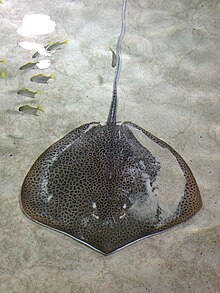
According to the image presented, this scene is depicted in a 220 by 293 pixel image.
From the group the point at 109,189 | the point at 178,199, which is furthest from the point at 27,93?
the point at 178,199

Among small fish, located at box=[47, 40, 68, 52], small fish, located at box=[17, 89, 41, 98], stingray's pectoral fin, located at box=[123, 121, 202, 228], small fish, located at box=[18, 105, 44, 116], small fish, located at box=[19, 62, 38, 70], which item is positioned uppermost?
small fish, located at box=[47, 40, 68, 52]

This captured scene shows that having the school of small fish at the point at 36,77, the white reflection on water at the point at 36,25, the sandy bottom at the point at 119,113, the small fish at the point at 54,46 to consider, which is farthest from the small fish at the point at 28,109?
the white reflection on water at the point at 36,25

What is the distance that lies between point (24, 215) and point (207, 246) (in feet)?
5.26

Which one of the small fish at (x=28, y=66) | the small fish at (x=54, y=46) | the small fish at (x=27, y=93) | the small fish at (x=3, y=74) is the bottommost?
the small fish at (x=27, y=93)

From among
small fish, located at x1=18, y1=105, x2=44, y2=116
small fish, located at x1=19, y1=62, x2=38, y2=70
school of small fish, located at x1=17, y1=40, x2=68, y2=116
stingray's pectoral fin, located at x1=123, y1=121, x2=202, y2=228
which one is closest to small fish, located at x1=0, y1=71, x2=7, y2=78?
school of small fish, located at x1=17, y1=40, x2=68, y2=116

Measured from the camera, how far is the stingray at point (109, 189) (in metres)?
2.50

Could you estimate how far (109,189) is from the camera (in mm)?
2582

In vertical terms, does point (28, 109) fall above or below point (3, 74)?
below

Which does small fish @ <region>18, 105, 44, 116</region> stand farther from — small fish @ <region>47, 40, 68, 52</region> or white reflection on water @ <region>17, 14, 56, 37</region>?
white reflection on water @ <region>17, 14, 56, 37</region>

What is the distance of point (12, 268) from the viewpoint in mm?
2617

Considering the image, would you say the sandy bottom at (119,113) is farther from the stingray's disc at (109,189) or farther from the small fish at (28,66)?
the stingray's disc at (109,189)

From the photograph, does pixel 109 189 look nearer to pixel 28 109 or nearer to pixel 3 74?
pixel 28 109

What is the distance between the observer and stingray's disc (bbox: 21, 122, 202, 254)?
2.50 metres

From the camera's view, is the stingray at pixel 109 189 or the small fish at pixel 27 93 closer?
the stingray at pixel 109 189
